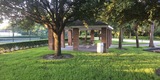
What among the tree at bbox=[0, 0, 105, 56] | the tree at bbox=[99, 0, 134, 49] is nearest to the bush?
the tree at bbox=[0, 0, 105, 56]

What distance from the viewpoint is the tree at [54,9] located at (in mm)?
13041

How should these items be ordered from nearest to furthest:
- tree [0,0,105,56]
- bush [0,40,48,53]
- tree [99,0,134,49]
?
1. tree [99,0,134,49]
2. tree [0,0,105,56]
3. bush [0,40,48,53]

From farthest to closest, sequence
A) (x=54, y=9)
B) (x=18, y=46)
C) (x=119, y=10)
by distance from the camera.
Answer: (x=18, y=46) < (x=54, y=9) < (x=119, y=10)

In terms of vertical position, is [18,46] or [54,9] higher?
[54,9]

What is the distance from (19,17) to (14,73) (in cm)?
676

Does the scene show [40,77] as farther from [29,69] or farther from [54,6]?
[54,6]

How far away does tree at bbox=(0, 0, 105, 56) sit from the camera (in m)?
13.0

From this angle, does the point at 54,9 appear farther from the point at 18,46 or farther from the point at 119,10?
the point at 18,46

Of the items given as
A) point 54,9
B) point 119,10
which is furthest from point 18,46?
point 119,10

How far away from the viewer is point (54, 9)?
15195 mm

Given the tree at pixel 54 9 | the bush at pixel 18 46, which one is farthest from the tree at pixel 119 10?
the bush at pixel 18 46

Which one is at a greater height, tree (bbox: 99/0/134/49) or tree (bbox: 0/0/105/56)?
tree (bbox: 0/0/105/56)

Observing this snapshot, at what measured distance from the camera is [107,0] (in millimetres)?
12555

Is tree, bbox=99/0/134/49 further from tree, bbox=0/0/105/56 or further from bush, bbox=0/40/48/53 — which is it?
bush, bbox=0/40/48/53
